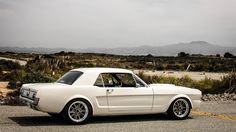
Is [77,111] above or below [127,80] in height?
below

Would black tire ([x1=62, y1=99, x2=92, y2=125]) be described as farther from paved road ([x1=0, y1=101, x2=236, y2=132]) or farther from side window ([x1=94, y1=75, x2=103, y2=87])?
side window ([x1=94, y1=75, x2=103, y2=87])

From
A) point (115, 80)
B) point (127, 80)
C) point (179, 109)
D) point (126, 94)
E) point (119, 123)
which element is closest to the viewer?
point (119, 123)

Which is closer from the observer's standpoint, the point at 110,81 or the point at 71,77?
the point at 71,77

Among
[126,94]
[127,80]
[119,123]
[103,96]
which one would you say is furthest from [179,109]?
[103,96]

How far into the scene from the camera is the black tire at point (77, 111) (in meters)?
11.5

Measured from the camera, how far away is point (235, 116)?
14.2 metres

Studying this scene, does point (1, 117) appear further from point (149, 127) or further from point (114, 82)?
point (149, 127)

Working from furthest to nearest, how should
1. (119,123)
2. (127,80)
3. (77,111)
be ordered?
(127,80) < (119,123) < (77,111)

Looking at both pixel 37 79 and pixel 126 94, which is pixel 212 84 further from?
pixel 126 94

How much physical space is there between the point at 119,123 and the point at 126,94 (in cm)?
76

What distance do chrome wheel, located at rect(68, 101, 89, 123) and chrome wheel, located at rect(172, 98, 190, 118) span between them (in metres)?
2.70

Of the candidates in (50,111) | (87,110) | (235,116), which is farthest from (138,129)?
(235,116)

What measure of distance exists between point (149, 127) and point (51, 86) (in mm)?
2565

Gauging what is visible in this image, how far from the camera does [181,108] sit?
13211 millimetres
